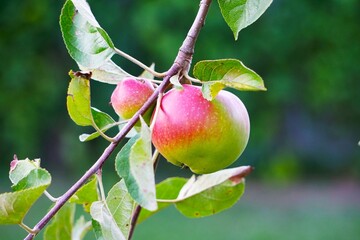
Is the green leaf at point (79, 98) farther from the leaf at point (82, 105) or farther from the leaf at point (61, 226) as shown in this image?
the leaf at point (61, 226)

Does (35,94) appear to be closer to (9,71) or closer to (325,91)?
(9,71)

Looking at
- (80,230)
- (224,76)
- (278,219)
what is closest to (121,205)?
(224,76)

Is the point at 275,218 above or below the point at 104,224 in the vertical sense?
below

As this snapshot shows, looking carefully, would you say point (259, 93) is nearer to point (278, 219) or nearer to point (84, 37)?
point (278, 219)

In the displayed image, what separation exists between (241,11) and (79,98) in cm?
15

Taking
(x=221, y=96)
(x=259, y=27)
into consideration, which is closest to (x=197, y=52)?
(x=259, y=27)

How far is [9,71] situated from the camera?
6211mm

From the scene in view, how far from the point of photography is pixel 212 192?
69 centimetres

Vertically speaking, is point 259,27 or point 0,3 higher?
point 0,3

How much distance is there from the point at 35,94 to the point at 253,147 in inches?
84.9

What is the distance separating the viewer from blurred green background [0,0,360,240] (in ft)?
19.7

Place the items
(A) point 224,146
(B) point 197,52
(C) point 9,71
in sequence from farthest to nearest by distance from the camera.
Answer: (C) point 9,71
(B) point 197,52
(A) point 224,146

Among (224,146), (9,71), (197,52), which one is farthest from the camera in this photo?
(9,71)

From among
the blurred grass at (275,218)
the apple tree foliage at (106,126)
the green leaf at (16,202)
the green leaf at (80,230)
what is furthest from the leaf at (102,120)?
the blurred grass at (275,218)
